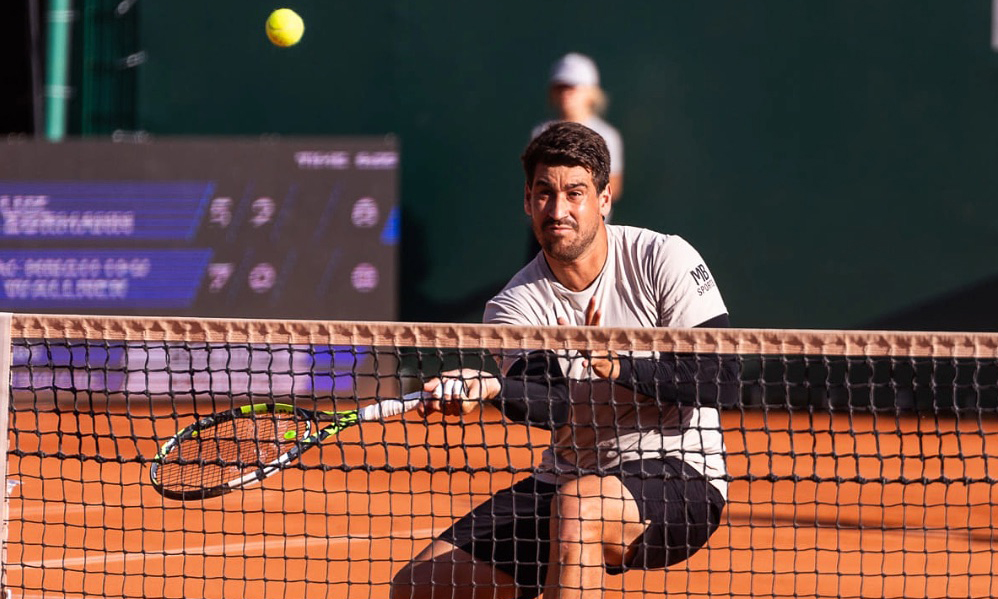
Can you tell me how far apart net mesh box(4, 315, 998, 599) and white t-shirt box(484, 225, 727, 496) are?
6 cm

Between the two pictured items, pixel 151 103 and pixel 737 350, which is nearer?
pixel 737 350

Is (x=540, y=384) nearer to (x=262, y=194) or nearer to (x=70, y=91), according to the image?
(x=262, y=194)

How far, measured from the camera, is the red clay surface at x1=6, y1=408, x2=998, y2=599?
3.43 meters

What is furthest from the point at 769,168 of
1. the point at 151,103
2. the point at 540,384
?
the point at 540,384

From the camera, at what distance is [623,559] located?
296 centimetres

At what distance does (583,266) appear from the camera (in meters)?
3.19

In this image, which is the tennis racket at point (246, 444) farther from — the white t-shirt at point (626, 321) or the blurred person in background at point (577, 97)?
the blurred person in background at point (577, 97)

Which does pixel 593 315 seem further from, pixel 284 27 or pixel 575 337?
pixel 284 27

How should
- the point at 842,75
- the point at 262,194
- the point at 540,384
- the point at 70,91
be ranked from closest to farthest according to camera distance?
the point at 540,384 < the point at 262,194 < the point at 842,75 < the point at 70,91

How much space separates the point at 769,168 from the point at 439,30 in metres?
2.13

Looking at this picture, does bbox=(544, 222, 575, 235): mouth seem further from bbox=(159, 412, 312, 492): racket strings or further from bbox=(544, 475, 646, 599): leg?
bbox=(159, 412, 312, 492): racket strings

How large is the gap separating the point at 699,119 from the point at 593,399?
17.2 feet

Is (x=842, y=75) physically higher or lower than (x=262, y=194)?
higher

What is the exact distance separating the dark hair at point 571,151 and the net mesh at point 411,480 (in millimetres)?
394
